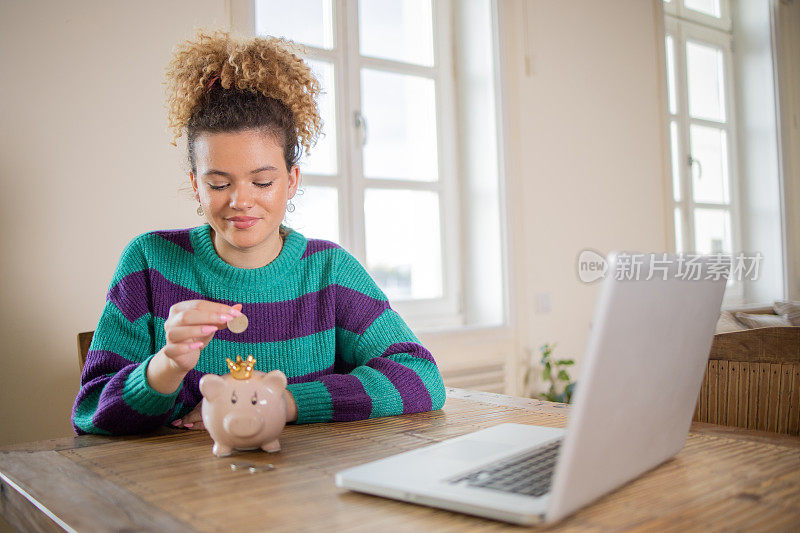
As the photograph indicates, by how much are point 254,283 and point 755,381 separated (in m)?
1.03

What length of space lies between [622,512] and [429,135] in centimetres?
259

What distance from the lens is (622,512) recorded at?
0.61 meters

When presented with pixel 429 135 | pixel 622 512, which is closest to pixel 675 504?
pixel 622 512

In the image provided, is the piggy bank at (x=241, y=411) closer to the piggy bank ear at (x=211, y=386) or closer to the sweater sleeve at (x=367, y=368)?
the piggy bank ear at (x=211, y=386)

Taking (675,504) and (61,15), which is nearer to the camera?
(675,504)

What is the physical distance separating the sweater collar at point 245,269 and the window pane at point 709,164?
363cm

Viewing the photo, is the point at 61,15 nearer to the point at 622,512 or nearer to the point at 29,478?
the point at 29,478

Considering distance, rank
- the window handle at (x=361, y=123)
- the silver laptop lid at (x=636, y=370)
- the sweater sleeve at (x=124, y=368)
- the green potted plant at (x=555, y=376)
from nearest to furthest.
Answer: the silver laptop lid at (x=636, y=370) < the sweater sleeve at (x=124, y=368) < the window handle at (x=361, y=123) < the green potted plant at (x=555, y=376)

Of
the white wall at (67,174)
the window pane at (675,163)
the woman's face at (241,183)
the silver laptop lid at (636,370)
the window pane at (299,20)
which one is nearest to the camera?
the silver laptop lid at (636,370)

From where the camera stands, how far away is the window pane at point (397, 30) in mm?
2885

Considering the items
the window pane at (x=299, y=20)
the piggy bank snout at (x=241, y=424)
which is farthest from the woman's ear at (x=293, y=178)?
the window pane at (x=299, y=20)

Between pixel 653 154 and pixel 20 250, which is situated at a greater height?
pixel 653 154

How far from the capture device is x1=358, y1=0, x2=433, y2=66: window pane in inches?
114

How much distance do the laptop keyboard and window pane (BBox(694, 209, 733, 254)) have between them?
3884 mm
